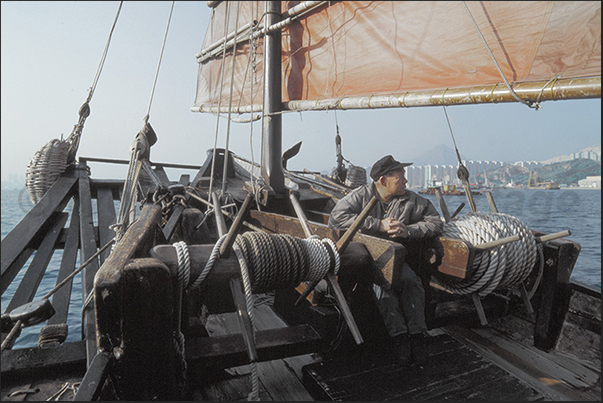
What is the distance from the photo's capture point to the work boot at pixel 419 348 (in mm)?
2414

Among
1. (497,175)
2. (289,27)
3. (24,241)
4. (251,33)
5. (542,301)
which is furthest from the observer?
(497,175)

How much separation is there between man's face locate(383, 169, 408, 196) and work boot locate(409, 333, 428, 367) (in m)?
1.22

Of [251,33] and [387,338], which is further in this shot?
[251,33]

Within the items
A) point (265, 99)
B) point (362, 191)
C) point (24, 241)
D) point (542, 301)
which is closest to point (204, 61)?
point (265, 99)

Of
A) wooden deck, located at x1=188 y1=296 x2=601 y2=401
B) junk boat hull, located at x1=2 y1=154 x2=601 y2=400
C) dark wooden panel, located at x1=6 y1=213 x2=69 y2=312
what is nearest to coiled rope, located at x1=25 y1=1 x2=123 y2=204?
dark wooden panel, located at x1=6 y1=213 x2=69 y2=312

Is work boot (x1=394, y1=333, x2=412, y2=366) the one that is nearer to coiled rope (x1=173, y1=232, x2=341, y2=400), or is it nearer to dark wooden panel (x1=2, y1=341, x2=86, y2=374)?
coiled rope (x1=173, y1=232, x2=341, y2=400)

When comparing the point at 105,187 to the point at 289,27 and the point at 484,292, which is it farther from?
the point at 484,292

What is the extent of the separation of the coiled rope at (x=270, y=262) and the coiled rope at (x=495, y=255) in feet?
3.86

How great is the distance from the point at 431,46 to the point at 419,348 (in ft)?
8.52

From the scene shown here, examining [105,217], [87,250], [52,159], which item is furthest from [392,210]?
[52,159]

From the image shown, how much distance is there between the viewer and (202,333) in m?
2.39

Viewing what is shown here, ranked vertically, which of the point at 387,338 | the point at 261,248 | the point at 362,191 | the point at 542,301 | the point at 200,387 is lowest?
the point at 200,387

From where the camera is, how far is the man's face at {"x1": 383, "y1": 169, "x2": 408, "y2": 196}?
3.07m

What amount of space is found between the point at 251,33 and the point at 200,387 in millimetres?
4982
